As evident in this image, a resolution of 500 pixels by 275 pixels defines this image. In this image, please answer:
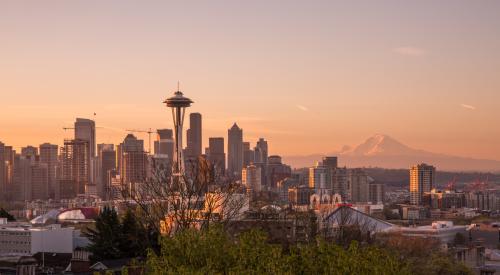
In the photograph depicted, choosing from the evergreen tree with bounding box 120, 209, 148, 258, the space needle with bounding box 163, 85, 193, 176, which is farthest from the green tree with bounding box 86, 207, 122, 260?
the space needle with bounding box 163, 85, 193, 176

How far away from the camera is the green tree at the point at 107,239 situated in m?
41.9

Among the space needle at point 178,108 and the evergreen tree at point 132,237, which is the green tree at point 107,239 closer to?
the evergreen tree at point 132,237

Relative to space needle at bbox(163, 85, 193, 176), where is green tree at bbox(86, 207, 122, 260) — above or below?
below

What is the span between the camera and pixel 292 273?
57.5ft

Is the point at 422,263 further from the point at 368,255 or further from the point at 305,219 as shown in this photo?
the point at 368,255

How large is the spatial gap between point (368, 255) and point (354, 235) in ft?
82.2

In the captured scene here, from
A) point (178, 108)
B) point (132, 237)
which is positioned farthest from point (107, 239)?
point (178, 108)

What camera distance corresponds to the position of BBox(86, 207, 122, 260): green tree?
41938 mm

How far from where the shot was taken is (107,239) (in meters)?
42.9

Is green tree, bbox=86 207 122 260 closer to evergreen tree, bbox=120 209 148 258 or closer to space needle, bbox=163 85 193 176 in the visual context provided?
evergreen tree, bbox=120 209 148 258

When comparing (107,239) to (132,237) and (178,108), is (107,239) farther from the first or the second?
(178,108)

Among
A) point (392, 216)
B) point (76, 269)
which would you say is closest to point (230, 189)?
point (76, 269)

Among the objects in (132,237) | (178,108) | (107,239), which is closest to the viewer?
(132,237)

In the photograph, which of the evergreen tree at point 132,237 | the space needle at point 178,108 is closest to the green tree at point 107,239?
the evergreen tree at point 132,237
